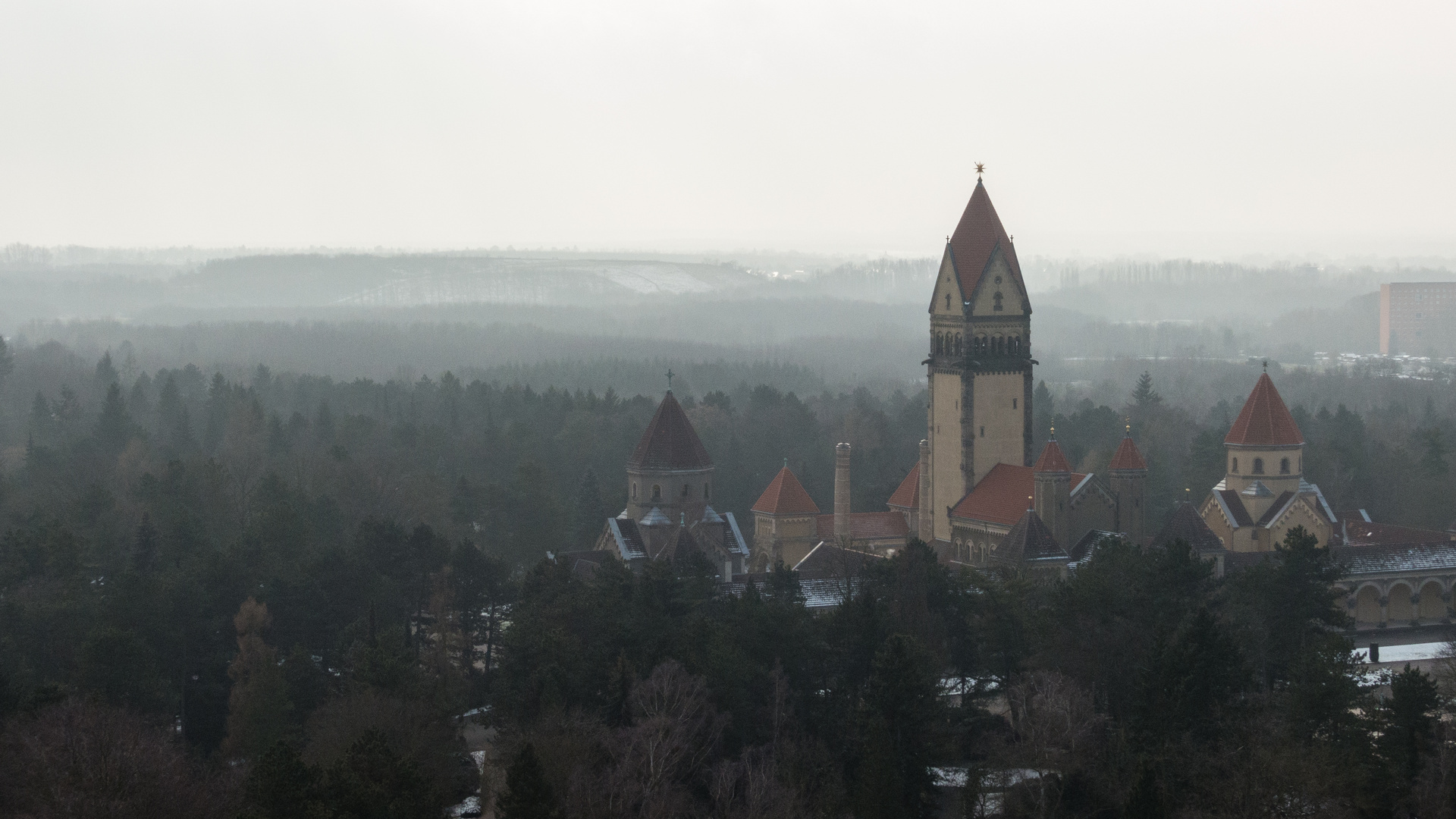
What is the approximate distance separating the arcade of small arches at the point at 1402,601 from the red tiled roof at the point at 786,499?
18.2m

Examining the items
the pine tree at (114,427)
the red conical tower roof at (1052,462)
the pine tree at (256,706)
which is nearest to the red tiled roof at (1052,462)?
the red conical tower roof at (1052,462)

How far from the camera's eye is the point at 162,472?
6831 cm

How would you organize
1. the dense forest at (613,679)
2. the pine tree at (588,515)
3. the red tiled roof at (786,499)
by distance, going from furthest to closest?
the pine tree at (588,515) < the red tiled roof at (786,499) < the dense forest at (613,679)

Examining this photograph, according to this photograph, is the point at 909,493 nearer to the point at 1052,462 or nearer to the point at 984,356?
the point at 984,356

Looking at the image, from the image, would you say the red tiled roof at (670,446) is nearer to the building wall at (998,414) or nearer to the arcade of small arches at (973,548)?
the arcade of small arches at (973,548)

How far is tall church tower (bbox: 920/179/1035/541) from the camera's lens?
61062mm

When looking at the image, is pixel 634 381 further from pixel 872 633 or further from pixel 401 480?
pixel 872 633

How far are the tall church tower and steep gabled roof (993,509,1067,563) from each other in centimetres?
676

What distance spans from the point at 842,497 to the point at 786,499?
87.2 inches

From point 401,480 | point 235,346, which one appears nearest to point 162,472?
point 401,480

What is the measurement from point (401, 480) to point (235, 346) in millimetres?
108447

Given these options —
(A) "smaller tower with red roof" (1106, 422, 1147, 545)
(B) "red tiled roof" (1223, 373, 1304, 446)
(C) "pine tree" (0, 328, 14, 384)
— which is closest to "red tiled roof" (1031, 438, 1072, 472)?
(A) "smaller tower with red roof" (1106, 422, 1147, 545)

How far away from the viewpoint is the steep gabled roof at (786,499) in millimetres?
62312

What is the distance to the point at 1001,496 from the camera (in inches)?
2314
